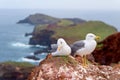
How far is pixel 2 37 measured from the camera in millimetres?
191375

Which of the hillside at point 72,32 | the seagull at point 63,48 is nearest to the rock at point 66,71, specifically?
the seagull at point 63,48

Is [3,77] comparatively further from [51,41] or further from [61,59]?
[61,59]

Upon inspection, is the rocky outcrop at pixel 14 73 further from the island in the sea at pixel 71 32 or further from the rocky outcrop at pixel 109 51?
the rocky outcrop at pixel 109 51

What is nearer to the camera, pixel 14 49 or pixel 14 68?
pixel 14 68

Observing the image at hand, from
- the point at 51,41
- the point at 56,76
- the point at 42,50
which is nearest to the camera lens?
the point at 56,76

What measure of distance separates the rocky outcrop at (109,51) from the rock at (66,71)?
34.9 feet

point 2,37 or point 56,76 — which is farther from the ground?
point 56,76

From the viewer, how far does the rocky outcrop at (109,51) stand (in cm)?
2829

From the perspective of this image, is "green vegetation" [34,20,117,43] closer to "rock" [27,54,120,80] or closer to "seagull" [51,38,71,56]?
"rock" [27,54,120,80]

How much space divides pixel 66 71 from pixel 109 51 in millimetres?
12692

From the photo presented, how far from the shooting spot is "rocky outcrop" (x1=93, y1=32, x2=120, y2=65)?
1114 inches

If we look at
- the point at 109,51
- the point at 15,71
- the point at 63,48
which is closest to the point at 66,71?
the point at 63,48

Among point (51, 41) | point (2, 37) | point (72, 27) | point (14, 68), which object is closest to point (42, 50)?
point (51, 41)

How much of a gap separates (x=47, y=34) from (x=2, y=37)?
4131 centimetres
